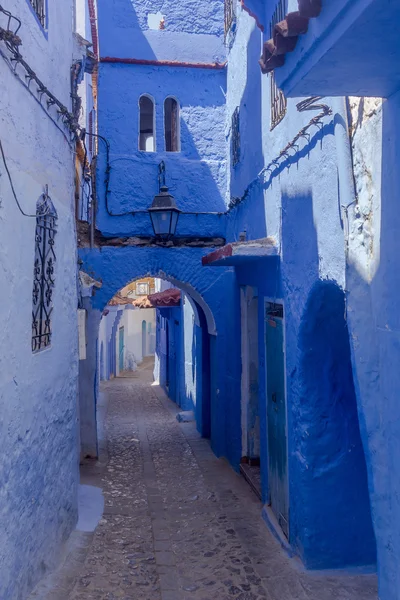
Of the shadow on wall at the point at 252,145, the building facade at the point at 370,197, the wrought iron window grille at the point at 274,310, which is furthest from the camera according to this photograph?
the shadow on wall at the point at 252,145

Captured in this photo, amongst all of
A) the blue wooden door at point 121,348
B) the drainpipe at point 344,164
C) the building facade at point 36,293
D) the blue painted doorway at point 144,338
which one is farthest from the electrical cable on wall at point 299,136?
the blue painted doorway at point 144,338

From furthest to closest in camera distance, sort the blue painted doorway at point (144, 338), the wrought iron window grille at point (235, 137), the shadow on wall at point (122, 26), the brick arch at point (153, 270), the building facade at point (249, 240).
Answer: the blue painted doorway at point (144, 338) < the shadow on wall at point (122, 26) < the brick arch at point (153, 270) < the wrought iron window grille at point (235, 137) < the building facade at point (249, 240)

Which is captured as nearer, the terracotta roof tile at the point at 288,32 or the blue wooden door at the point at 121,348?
the terracotta roof tile at the point at 288,32

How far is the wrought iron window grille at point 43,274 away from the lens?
182 inches

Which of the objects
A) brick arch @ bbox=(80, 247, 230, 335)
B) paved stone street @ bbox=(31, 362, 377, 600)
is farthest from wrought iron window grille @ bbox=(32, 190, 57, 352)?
brick arch @ bbox=(80, 247, 230, 335)

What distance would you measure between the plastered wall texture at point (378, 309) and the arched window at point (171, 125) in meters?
6.32

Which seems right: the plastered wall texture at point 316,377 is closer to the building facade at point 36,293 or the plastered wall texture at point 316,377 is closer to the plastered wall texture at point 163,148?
the building facade at point 36,293

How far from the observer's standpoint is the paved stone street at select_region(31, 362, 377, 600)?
468 cm

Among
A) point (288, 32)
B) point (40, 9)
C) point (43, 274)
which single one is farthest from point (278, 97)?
point (288, 32)

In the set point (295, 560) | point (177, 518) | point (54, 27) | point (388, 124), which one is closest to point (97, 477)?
point (177, 518)

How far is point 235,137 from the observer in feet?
27.9

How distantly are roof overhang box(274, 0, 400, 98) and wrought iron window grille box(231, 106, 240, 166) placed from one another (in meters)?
5.42

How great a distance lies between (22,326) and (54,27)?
311 cm

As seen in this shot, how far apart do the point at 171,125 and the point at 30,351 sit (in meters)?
6.41
